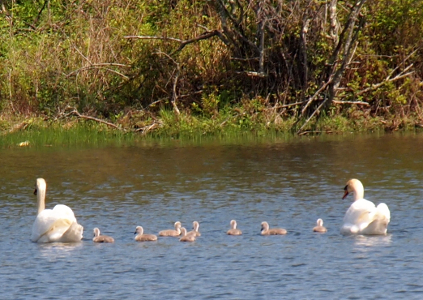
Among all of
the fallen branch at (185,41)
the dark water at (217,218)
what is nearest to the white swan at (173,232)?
the dark water at (217,218)

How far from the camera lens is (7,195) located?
14.2 meters

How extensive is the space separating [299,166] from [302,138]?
4516 mm

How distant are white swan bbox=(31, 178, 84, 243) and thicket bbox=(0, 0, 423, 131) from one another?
1164cm

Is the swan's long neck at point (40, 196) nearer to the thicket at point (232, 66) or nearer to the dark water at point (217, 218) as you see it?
the dark water at point (217, 218)

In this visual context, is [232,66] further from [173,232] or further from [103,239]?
[103,239]

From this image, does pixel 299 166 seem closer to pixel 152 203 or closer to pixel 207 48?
pixel 152 203

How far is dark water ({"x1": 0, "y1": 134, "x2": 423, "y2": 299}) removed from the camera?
8.64m

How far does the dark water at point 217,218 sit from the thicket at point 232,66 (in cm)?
281

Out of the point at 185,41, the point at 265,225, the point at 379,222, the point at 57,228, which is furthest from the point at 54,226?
the point at 185,41

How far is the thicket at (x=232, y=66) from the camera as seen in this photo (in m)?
22.6

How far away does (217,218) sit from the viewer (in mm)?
11867

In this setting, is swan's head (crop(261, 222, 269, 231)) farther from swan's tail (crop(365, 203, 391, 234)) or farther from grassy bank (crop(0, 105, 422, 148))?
grassy bank (crop(0, 105, 422, 148))

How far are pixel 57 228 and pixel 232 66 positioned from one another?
13.5 m

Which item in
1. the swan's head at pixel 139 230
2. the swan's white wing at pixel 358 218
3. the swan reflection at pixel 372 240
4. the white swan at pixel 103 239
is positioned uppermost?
the swan's white wing at pixel 358 218
